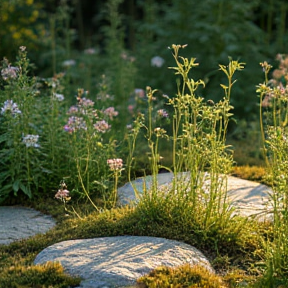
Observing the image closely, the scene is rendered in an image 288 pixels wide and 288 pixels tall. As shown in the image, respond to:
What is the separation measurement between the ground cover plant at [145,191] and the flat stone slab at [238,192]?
0.38 feet

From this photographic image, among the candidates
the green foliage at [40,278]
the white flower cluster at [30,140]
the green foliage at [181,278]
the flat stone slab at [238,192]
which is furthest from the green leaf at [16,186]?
the green foliage at [181,278]

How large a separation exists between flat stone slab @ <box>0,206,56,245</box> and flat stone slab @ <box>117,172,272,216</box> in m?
0.60

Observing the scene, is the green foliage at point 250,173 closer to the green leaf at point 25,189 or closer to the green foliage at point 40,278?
the green leaf at point 25,189

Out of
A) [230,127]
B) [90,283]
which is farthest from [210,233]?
[230,127]

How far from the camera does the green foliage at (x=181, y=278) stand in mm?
3291

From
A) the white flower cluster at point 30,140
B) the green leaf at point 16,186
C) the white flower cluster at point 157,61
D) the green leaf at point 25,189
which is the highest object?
the white flower cluster at point 157,61

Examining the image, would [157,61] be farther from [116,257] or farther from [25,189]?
[116,257]

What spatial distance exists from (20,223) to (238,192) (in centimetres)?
172

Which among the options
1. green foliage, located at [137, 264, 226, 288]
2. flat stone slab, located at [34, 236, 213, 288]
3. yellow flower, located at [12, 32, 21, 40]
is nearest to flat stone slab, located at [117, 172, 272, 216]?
flat stone slab, located at [34, 236, 213, 288]

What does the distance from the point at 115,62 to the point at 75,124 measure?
3369 millimetres

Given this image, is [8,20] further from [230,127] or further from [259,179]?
[259,179]

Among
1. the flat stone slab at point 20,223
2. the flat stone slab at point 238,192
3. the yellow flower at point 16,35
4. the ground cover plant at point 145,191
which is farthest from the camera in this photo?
the yellow flower at point 16,35

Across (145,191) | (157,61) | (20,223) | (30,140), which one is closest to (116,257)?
(145,191)

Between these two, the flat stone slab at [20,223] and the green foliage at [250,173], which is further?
the green foliage at [250,173]
